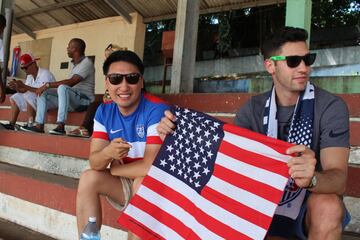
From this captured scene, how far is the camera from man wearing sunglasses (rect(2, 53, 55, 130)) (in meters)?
5.55

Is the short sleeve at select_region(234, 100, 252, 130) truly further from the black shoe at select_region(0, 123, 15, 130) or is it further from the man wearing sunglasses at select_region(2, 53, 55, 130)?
the black shoe at select_region(0, 123, 15, 130)

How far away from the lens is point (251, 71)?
9.78 metres

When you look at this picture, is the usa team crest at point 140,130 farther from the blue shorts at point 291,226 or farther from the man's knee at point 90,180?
the blue shorts at point 291,226

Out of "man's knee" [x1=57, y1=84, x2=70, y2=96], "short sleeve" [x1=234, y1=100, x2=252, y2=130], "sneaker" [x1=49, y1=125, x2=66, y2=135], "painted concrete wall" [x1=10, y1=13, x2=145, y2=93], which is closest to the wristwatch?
"short sleeve" [x1=234, y1=100, x2=252, y2=130]

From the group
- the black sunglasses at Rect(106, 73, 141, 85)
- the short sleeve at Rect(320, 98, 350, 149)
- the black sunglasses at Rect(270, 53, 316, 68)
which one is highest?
the black sunglasses at Rect(270, 53, 316, 68)

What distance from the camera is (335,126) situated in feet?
6.46

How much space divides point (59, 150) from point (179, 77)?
5.17 feet

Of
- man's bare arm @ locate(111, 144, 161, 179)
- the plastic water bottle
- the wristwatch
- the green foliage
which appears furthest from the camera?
the green foliage

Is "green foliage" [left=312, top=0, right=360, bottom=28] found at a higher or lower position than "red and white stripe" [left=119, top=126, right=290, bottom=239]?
higher

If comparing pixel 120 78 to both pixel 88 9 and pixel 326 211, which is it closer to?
pixel 326 211

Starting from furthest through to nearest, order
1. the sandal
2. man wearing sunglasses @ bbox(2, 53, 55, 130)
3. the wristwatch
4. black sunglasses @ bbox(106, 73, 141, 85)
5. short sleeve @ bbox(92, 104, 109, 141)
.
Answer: man wearing sunglasses @ bbox(2, 53, 55, 130) < the sandal < short sleeve @ bbox(92, 104, 109, 141) < black sunglasses @ bbox(106, 73, 141, 85) < the wristwatch

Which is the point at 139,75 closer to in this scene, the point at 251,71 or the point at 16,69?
the point at 251,71

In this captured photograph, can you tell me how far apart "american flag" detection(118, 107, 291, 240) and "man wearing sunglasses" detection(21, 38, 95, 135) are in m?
2.96

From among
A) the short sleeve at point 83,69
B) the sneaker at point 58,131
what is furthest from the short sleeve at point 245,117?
A: the short sleeve at point 83,69
